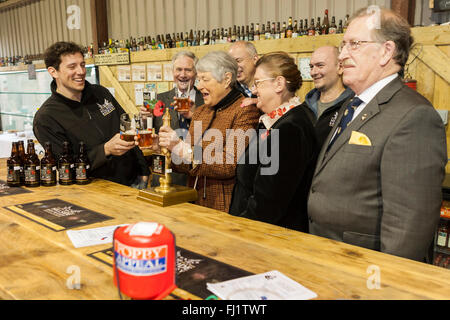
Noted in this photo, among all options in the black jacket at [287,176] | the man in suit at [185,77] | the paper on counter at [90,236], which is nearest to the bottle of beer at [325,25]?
the man in suit at [185,77]

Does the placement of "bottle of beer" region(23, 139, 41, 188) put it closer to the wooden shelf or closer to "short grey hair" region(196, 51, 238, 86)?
"short grey hair" region(196, 51, 238, 86)

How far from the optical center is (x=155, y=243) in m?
0.95

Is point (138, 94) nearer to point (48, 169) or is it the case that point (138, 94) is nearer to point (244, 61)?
point (244, 61)

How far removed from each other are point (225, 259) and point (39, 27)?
383 inches

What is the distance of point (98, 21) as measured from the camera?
7461 mm

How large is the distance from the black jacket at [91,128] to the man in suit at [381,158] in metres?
1.60

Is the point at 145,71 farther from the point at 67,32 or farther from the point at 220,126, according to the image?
the point at 220,126

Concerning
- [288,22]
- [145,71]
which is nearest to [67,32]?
[145,71]

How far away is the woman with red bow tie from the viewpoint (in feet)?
6.23

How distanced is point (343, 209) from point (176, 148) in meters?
1.00

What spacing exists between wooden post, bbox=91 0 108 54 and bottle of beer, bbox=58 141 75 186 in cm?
559

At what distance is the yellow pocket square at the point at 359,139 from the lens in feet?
5.26

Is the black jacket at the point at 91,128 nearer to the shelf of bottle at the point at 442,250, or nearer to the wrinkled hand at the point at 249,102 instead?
the wrinkled hand at the point at 249,102
